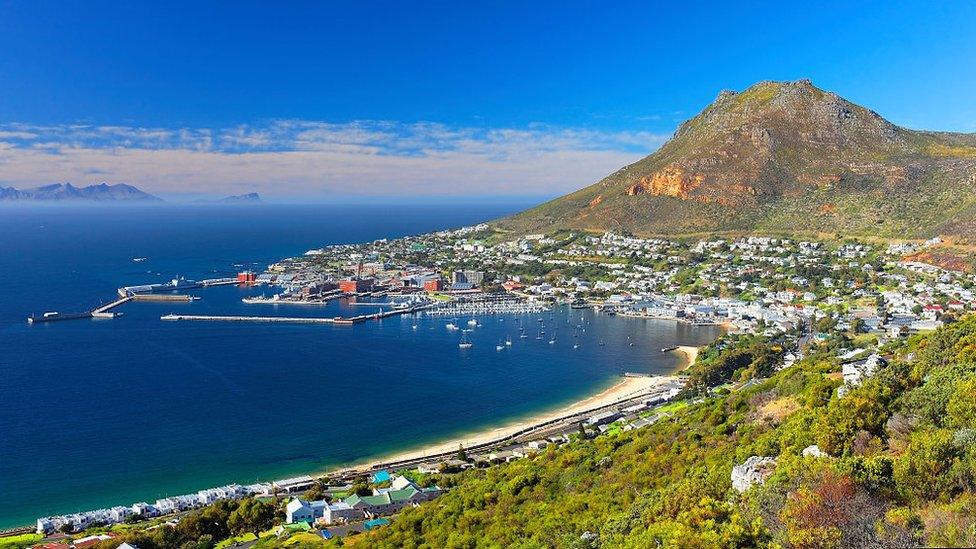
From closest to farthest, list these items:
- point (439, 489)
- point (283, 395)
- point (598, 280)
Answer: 1. point (439, 489)
2. point (283, 395)
3. point (598, 280)

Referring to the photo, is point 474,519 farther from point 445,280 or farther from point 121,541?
point 445,280

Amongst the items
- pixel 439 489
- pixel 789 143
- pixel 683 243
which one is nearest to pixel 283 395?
pixel 439 489

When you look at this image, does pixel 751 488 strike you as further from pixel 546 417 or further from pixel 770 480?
pixel 546 417

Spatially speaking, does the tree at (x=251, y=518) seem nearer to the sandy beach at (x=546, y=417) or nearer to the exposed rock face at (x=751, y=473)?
the sandy beach at (x=546, y=417)

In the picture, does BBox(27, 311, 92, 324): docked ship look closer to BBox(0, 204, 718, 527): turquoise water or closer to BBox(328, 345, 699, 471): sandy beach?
BBox(0, 204, 718, 527): turquoise water

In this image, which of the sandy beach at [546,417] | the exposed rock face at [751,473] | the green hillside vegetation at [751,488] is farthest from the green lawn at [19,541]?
the exposed rock face at [751,473]

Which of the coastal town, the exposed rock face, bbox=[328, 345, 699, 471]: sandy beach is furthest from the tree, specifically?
the exposed rock face
